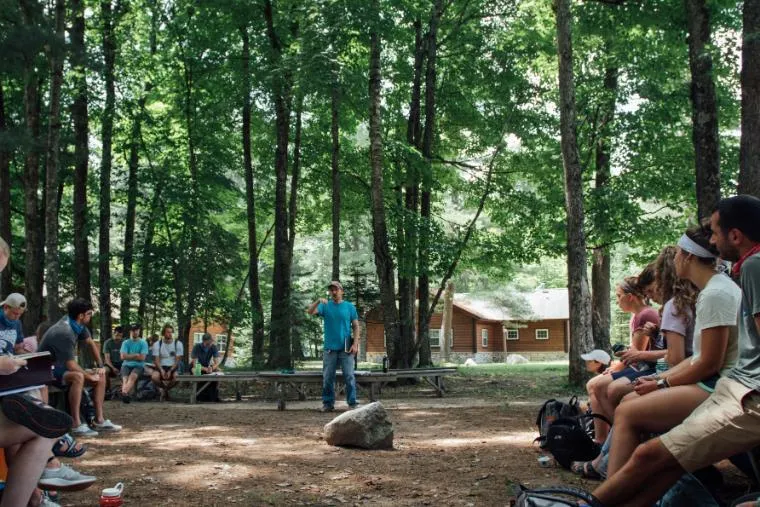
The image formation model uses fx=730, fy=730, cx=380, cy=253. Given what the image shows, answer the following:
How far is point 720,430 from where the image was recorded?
3.39 meters

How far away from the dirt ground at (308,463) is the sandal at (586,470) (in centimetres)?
8

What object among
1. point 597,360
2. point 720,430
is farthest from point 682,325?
point 597,360

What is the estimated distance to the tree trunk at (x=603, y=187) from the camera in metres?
21.0

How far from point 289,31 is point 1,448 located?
18.7 metres

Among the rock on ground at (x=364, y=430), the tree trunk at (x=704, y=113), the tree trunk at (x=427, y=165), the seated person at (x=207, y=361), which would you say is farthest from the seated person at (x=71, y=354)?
the tree trunk at (x=427, y=165)

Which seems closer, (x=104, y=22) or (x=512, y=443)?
(x=512, y=443)

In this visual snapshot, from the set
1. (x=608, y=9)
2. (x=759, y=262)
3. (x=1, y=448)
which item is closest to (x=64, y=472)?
(x=1, y=448)

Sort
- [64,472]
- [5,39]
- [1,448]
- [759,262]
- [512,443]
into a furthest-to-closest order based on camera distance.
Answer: [512,443] < [5,39] < [64,472] < [1,448] < [759,262]

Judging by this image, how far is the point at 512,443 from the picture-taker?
788 centimetres

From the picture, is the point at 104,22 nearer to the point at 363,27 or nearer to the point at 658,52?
the point at 363,27

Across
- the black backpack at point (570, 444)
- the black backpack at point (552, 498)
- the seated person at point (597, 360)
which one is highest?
the seated person at point (597, 360)

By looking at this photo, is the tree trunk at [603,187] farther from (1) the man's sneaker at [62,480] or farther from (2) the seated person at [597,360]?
(1) the man's sneaker at [62,480]

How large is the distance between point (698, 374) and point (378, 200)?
12211 millimetres

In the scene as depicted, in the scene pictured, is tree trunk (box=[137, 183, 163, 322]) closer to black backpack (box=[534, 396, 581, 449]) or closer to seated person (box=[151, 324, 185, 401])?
seated person (box=[151, 324, 185, 401])
